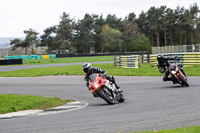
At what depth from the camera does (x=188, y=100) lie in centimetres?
1123

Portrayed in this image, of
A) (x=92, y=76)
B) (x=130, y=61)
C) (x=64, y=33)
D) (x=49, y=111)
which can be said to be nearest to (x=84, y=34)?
(x=64, y=33)

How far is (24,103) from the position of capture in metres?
12.0

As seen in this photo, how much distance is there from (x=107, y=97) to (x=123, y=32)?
104526 millimetres

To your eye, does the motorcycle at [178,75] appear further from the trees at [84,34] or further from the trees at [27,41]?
the trees at [27,41]

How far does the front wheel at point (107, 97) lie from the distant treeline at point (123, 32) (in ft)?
294

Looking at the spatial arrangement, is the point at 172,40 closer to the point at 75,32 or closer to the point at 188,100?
the point at 75,32

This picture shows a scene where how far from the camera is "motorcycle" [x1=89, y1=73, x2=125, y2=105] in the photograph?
1116 cm

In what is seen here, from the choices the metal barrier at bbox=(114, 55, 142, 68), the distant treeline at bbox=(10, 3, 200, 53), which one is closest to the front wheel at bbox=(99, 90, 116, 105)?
the metal barrier at bbox=(114, 55, 142, 68)

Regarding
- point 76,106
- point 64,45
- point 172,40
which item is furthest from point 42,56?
point 76,106

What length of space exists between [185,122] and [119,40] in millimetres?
101630

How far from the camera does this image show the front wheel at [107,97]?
11180 mm

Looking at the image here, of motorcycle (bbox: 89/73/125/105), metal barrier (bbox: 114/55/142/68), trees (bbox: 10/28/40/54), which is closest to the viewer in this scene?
motorcycle (bbox: 89/73/125/105)

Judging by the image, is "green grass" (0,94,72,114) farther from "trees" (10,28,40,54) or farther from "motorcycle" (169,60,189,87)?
"trees" (10,28,40,54)

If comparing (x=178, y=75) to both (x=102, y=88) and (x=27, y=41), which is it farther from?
(x=27, y=41)
